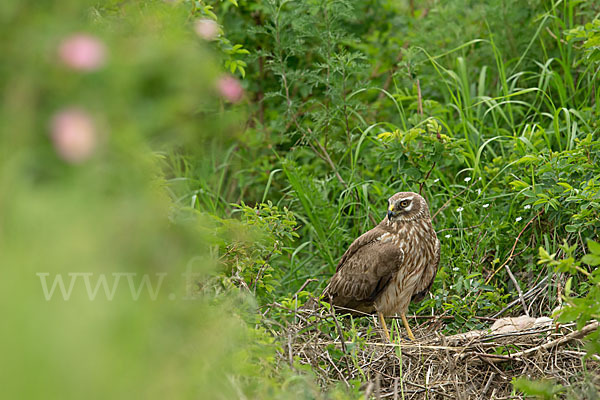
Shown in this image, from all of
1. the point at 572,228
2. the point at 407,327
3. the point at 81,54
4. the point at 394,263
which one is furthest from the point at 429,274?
the point at 81,54

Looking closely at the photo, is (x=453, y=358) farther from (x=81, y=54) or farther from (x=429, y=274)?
(x=81, y=54)

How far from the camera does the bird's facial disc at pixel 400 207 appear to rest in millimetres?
5109

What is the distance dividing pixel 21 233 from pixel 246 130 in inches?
210

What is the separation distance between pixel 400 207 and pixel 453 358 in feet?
4.34

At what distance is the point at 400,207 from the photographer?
202 inches

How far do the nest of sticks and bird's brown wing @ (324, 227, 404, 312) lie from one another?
754mm

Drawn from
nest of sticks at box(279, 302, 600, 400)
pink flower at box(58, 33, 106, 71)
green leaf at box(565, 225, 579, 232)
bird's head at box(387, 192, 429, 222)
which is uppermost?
pink flower at box(58, 33, 106, 71)

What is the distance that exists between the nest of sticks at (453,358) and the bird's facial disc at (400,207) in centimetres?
101

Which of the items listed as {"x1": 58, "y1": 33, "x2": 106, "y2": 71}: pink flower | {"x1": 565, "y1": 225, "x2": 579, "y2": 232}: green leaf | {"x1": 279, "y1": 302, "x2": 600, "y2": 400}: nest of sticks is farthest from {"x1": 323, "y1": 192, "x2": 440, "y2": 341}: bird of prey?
{"x1": 58, "y1": 33, "x2": 106, "y2": 71}: pink flower

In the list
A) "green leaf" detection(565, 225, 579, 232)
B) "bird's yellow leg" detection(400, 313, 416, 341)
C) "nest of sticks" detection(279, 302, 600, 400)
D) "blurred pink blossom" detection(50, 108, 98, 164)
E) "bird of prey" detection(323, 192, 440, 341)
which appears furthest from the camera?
"bird of prey" detection(323, 192, 440, 341)

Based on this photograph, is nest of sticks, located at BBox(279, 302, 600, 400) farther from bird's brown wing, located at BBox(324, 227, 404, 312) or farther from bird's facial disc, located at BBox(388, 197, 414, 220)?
bird's facial disc, located at BBox(388, 197, 414, 220)

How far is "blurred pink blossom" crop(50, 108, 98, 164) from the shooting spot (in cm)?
169

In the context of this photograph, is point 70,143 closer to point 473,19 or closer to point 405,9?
point 473,19

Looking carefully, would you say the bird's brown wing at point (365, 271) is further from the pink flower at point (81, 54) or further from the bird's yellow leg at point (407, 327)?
the pink flower at point (81, 54)
